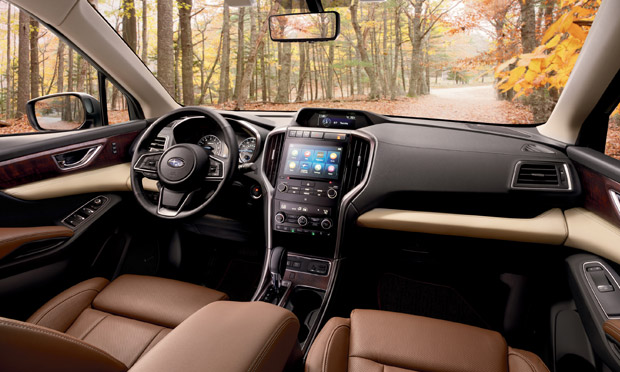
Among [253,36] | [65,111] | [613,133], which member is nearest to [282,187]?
[65,111]

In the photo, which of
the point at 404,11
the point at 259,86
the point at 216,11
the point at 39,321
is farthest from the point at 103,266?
the point at 216,11

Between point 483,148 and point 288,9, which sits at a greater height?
point 288,9

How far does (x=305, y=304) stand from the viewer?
2213 millimetres

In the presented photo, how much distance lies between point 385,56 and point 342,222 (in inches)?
177

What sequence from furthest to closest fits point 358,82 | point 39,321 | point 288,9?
point 358,82 → point 288,9 → point 39,321

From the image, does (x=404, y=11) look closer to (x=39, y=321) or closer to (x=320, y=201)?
(x=320, y=201)

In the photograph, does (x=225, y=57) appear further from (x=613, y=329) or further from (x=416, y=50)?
(x=613, y=329)

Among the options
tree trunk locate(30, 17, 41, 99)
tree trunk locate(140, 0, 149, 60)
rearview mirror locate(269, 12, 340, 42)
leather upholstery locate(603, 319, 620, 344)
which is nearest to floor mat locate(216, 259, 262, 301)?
rearview mirror locate(269, 12, 340, 42)

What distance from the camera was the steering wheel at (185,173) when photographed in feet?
6.84

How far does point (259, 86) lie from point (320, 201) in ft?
18.1

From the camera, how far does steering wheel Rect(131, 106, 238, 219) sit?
2086mm

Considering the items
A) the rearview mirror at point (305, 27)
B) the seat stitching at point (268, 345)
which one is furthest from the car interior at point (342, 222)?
the rearview mirror at point (305, 27)

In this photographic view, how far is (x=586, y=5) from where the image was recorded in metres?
1.98

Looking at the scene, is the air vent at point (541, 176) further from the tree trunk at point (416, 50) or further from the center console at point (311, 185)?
the tree trunk at point (416, 50)
